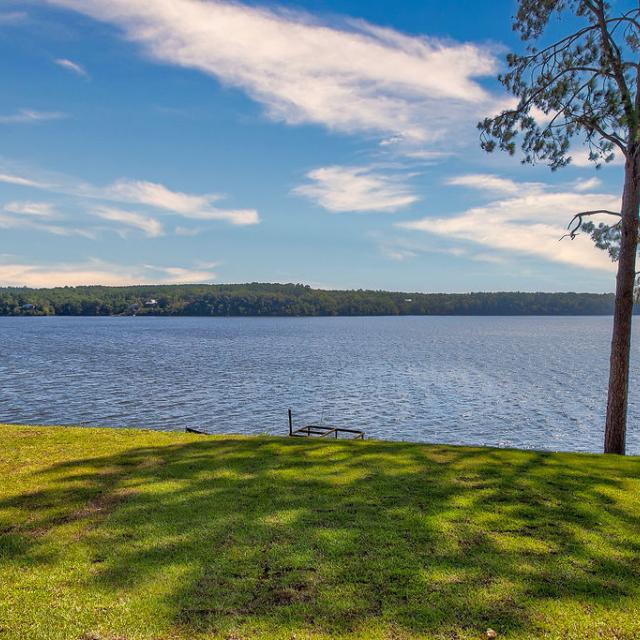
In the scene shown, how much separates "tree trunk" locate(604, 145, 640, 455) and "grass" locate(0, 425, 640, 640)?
399cm

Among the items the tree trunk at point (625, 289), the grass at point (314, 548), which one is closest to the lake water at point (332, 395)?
the tree trunk at point (625, 289)

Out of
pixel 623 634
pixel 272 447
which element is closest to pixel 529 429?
pixel 272 447

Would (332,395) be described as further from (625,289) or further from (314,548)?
(314,548)

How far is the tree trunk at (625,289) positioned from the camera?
46.3 feet

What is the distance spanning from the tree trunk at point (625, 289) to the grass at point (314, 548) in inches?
157

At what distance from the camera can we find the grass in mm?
5383

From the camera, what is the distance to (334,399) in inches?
1551

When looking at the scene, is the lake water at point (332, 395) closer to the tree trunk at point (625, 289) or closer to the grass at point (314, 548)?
the tree trunk at point (625, 289)

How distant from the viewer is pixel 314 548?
6.81 meters

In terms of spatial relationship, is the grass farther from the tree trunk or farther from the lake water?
the lake water

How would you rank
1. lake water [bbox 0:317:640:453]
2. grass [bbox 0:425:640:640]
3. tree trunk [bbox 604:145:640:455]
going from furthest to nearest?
lake water [bbox 0:317:640:453]
tree trunk [bbox 604:145:640:455]
grass [bbox 0:425:640:640]

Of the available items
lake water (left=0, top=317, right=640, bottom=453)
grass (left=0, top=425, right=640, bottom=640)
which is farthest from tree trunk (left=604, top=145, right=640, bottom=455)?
lake water (left=0, top=317, right=640, bottom=453)

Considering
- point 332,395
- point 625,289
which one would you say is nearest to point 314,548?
point 625,289

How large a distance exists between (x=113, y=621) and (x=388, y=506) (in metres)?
4.31
